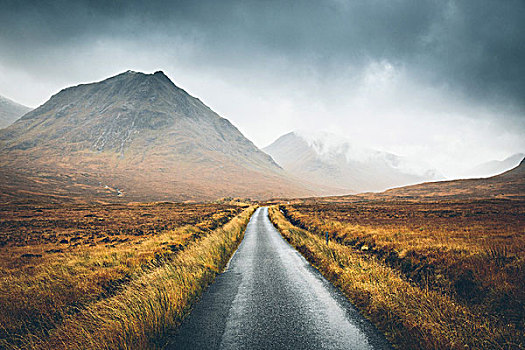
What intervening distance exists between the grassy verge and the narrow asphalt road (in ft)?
1.29

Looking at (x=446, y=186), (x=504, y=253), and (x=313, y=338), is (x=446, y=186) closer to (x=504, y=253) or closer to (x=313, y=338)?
(x=504, y=253)

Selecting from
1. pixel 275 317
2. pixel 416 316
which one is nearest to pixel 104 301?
pixel 275 317

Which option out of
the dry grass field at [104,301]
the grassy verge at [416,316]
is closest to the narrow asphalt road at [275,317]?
the grassy verge at [416,316]

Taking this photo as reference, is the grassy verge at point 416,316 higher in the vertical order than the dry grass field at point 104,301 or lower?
higher

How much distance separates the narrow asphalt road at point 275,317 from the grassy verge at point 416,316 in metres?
0.39

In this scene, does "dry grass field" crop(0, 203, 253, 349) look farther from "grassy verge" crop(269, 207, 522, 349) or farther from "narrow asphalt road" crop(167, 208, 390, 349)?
"grassy verge" crop(269, 207, 522, 349)

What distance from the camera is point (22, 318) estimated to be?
18.1 feet

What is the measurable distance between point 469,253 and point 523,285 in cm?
278

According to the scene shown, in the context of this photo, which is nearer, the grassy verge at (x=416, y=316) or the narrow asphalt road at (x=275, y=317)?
the grassy verge at (x=416, y=316)

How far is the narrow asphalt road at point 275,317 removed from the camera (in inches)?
172

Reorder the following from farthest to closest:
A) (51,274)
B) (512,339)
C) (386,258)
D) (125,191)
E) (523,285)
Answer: (125,191) < (386,258) < (51,274) < (523,285) < (512,339)

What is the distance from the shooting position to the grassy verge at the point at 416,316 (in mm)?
4043

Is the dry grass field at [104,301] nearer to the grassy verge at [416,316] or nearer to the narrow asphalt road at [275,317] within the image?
the narrow asphalt road at [275,317]

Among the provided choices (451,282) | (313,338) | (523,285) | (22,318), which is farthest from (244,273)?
(523,285)
